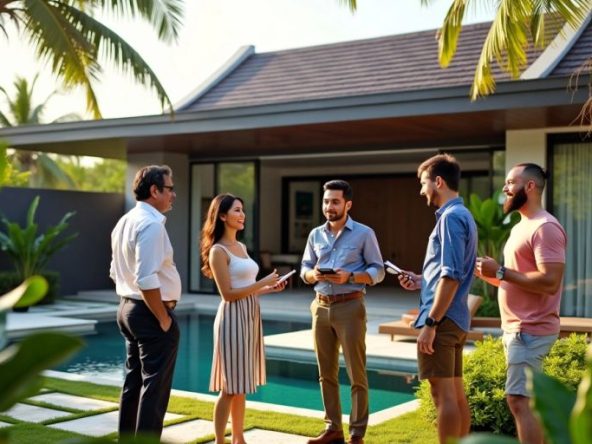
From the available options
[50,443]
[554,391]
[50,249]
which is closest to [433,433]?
[50,443]

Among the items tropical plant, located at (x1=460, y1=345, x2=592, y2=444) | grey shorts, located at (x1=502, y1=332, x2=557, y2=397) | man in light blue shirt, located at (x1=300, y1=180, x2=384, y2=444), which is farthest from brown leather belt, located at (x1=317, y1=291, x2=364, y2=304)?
tropical plant, located at (x1=460, y1=345, x2=592, y2=444)

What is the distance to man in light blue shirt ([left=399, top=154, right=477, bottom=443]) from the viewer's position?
3840 mm

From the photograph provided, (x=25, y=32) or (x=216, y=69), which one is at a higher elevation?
(x=216, y=69)

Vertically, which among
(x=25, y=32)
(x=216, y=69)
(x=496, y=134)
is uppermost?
(x=216, y=69)

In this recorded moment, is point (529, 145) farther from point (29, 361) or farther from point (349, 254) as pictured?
point (29, 361)

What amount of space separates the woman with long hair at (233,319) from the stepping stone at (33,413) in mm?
1452

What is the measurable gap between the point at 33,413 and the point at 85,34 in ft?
19.5

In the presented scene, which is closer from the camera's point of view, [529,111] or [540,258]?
[540,258]

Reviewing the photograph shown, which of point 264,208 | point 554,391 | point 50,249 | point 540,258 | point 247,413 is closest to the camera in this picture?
point 554,391

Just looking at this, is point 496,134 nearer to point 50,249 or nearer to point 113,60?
point 113,60

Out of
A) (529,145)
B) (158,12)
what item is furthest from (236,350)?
(529,145)

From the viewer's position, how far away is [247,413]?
5.65m

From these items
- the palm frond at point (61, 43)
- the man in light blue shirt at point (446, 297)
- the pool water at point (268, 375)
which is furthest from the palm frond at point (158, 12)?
the man in light blue shirt at point (446, 297)

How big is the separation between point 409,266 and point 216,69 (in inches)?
274
